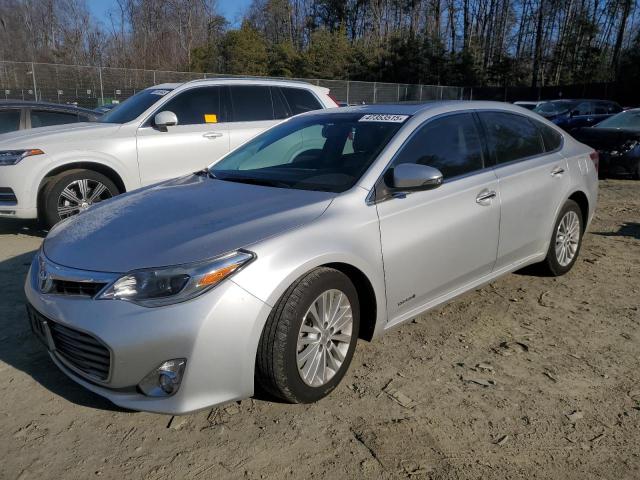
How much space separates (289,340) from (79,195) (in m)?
4.43

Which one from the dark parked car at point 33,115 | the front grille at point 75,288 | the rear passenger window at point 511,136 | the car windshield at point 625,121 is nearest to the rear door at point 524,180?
the rear passenger window at point 511,136

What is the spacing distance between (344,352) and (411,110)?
174 cm

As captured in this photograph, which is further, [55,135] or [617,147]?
[617,147]

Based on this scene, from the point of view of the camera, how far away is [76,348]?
2.63 metres

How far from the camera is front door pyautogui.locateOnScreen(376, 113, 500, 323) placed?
322 cm

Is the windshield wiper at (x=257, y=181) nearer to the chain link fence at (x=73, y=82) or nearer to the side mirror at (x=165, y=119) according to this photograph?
the side mirror at (x=165, y=119)

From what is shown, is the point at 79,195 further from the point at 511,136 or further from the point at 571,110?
the point at 571,110

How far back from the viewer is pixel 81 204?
20.2 feet

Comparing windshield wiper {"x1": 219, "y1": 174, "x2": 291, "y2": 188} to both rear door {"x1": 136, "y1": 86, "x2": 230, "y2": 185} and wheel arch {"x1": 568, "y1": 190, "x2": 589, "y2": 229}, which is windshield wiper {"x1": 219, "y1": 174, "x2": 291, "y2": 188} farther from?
rear door {"x1": 136, "y1": 86, "x2": 230, "y2": 185}

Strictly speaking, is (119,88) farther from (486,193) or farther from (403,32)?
(403,32)

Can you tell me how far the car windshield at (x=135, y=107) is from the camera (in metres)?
6.62

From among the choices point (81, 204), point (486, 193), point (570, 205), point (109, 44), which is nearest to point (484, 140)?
point (486, 193)

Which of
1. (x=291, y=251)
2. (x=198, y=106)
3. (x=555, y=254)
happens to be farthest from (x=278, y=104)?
(x=291, y=251)

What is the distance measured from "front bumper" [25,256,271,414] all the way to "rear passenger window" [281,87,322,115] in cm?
552
